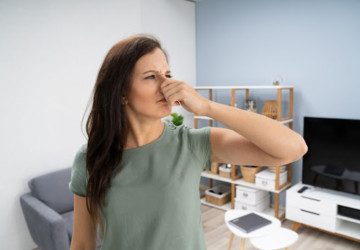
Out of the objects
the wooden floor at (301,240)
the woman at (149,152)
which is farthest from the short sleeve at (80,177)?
the wooden floor at (301,240)

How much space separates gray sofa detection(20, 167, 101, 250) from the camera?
2373 millimetres

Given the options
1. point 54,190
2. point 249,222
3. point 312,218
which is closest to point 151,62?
point 249,222

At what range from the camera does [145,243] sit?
34.2 inches

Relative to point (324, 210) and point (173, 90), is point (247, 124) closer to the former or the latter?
point (173, 90)

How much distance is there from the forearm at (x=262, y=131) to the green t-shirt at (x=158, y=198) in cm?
12

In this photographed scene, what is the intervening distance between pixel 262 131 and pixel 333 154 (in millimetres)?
2471

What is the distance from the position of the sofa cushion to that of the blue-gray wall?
2.29 meters

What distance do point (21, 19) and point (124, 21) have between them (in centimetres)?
121

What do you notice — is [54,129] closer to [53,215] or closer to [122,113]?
[53,215]

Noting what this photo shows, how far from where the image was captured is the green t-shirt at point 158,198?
86 centimetres

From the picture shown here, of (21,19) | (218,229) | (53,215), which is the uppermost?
(21,19)

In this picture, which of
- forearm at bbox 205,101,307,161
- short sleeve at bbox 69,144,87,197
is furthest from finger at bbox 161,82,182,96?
short sleeve at bbox 69,144,87,197

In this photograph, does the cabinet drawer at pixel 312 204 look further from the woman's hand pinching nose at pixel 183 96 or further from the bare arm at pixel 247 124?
the woman's hand pinching nose at pixel 183 96

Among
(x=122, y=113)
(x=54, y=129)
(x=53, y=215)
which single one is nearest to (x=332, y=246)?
(x=53, y=215)
